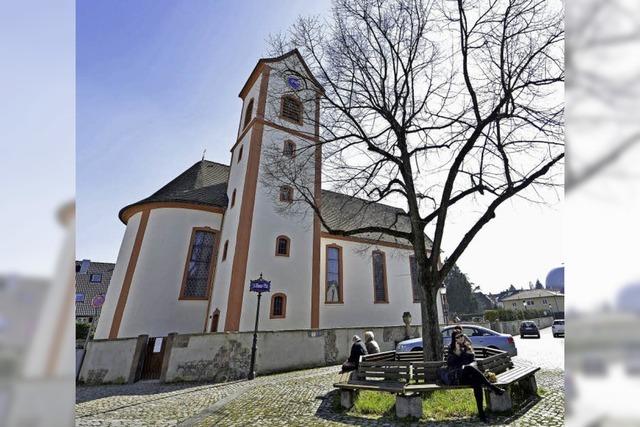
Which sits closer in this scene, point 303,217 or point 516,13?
point 516,13

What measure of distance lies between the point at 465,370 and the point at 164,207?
51.6ft

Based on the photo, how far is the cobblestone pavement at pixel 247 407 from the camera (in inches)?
223

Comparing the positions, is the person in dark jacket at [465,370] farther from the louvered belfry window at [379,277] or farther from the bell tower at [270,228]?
the louvered belfry window at [379,277]

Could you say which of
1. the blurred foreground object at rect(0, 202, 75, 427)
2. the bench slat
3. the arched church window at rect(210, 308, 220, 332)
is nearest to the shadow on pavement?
the arched church window at rect(210, 308, 220, 332)

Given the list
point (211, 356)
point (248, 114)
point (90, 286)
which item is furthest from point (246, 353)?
point (90, 286)

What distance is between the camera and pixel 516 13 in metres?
8.20

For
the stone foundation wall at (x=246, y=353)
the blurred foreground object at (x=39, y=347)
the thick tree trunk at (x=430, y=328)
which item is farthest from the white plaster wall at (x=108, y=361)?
the blurred foreground object at (x=39, y=347)

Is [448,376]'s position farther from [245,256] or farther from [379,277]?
[379,277]

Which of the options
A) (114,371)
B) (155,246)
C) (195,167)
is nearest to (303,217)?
(155,246)

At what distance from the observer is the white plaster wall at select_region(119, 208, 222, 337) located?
50.8 feet

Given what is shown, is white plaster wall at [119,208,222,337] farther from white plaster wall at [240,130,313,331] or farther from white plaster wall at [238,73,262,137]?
white plaster wall at [238,73,262,137]

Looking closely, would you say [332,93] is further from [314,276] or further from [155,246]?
[155,246]

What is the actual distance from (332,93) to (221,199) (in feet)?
36.5

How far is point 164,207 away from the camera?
17484mm
